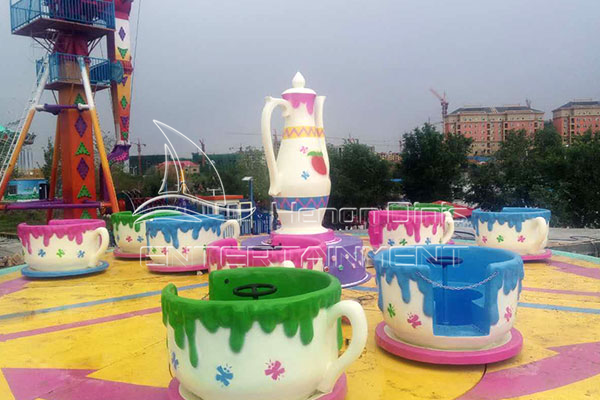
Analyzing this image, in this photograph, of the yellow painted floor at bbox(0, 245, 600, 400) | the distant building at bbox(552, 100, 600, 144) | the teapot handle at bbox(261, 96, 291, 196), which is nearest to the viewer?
the yellow painted floor at bbox(0, 245, 600, 400)

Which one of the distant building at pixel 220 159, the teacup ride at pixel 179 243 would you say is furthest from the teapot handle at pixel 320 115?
the distant building at pixel 220 159

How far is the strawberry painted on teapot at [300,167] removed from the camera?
6.05 meters

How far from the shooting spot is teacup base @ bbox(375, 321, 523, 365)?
3.01 meters

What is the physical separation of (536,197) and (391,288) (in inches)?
696

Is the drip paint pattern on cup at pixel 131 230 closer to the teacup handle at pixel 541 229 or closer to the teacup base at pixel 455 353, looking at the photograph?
the teacup base at pixel 455 353

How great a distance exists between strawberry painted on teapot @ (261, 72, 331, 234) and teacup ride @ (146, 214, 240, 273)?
2.87ft

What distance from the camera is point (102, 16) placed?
14.1 m

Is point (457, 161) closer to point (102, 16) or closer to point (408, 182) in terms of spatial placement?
point (408, 182)

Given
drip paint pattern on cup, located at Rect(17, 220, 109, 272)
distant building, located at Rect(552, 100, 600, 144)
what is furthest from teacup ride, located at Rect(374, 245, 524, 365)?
distant building, located at Rect(552, 100, 600, 144)

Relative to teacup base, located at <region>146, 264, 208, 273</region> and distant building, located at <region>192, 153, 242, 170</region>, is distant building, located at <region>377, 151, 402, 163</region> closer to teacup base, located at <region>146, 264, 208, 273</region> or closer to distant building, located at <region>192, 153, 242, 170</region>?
distant building, located at <region>192, 153, 242, 170</region>

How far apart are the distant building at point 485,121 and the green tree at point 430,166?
57659 millimetres

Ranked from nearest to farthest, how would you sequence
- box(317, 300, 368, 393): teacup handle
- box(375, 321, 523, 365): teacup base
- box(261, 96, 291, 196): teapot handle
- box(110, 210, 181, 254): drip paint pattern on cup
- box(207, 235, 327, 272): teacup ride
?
box(317, 300, 368, 393): teacup handle
box(375, 321, 523, 365): teacup base
box(207, 235, 327, 272): teacup ride
box(261, 96, 291, 196): teapot handle
box(110, 210, 181, 254): drip paint pattern on cup

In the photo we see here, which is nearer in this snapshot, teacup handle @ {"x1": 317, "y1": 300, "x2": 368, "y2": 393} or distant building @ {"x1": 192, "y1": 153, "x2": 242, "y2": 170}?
teacup handle @ {"x1": 317, "y1": 300, "x2": 368, "y2": 393}

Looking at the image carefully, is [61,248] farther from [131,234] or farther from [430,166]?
[430,166]
